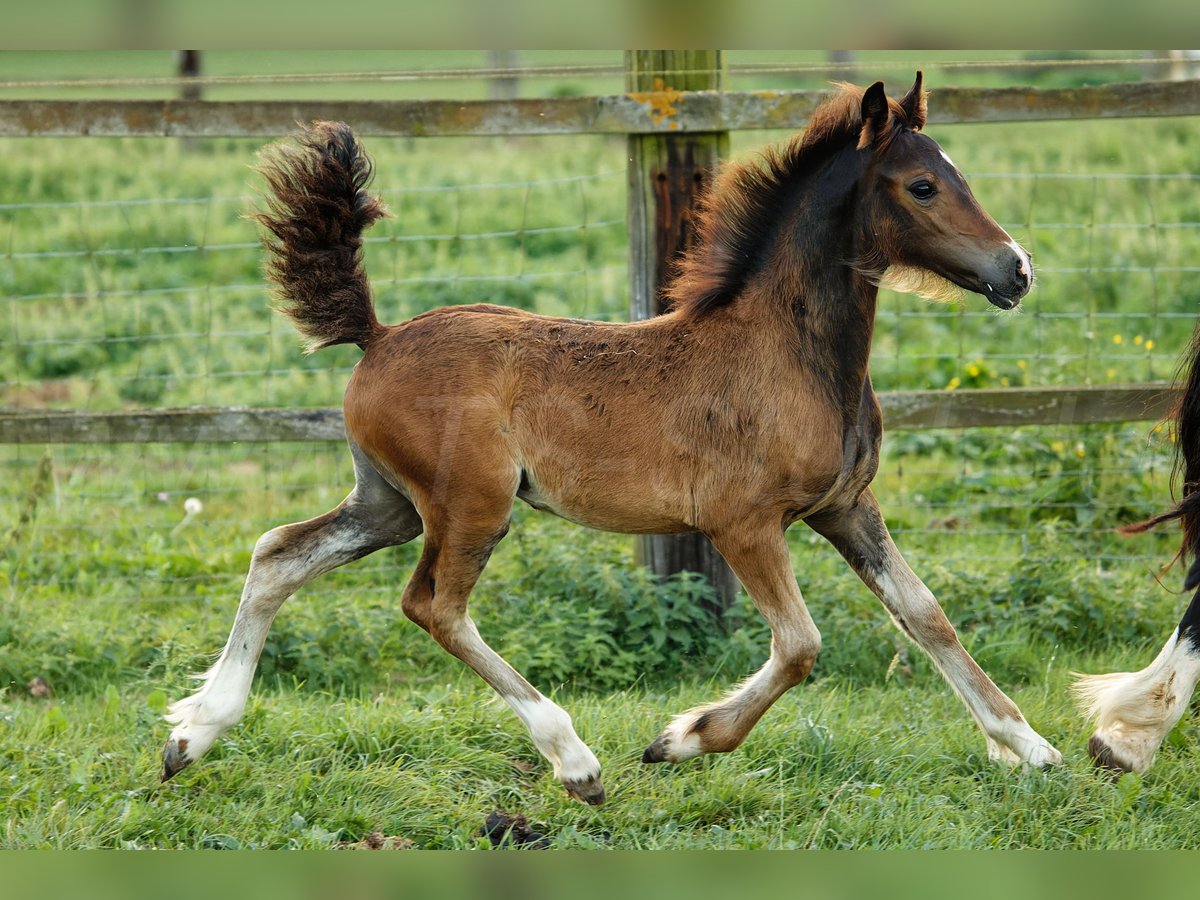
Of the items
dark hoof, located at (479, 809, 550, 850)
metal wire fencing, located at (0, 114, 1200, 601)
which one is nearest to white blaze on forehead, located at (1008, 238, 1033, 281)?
metal wire fencing, located at (0, 114, 1200, 601)

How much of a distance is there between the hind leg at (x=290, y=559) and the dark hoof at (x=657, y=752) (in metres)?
1.09

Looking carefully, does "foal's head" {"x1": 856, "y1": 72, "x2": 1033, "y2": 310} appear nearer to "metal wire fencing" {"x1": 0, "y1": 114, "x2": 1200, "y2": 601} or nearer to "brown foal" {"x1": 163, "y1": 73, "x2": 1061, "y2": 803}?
"brown foal" {"x1": 163, "y1": 73, "x2": 1061, "y2": 803}

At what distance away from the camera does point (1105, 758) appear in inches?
159

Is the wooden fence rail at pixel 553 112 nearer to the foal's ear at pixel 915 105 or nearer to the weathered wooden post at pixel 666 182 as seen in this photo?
the weathered wooden post at pixel 666 182

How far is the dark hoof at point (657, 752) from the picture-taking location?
3.78 m

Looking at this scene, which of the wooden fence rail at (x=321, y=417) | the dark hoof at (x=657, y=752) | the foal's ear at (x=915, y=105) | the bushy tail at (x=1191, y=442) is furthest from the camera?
the wooden fence rail at (x=321, y=417)

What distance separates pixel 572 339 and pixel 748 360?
56cm

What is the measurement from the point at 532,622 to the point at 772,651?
1.63m

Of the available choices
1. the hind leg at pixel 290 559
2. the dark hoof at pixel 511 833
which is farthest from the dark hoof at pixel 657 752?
the hind leg at pixel 290 559

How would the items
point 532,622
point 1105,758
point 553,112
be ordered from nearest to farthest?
1. point 1105,758
2. point 553,112
3. point 532,622

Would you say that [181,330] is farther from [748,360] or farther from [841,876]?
[841,876]

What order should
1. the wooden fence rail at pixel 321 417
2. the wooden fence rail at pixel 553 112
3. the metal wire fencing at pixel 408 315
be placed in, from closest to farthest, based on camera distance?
the wooden fence rail at pixel 553 112 → the wooden fence rail at pixel 321 417 → the metal wire fencing at pixel 408 315

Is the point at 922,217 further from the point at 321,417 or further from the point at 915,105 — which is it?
the point at 321,417

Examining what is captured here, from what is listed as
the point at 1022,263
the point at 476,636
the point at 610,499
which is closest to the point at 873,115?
the point at 1022,263
